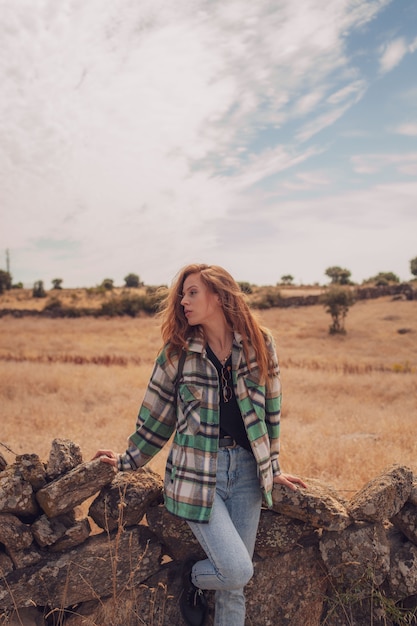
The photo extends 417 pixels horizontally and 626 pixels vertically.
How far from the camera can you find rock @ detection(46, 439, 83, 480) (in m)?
3.83

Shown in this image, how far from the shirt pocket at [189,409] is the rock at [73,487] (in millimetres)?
656

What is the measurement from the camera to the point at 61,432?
31.1 feet

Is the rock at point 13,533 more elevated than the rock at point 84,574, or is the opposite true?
the rock at point 13,533

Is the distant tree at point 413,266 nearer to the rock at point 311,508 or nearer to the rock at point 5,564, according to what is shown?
the rock at point 311,508

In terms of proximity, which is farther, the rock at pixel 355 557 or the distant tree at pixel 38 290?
the distant tree at pixel 38 290

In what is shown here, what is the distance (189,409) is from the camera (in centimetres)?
354

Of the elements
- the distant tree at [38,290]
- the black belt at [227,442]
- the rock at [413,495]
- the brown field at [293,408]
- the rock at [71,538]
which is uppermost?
the distant tree at [38,290]

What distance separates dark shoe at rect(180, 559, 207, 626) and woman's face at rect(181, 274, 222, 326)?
1.85 m

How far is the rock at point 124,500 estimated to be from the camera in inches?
149

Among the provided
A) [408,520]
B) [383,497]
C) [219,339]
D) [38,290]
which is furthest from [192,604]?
[38,290]

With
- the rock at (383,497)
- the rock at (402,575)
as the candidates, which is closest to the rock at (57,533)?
the rock at (383,497)

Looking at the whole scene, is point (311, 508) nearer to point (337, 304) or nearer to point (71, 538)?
point (71, 538)

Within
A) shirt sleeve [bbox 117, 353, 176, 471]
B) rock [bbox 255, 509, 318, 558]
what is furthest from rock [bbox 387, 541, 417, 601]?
shirt sleeve [bbox 117, 353, 176, 471]

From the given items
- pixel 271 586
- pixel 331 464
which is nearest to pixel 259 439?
pixel 271 586
